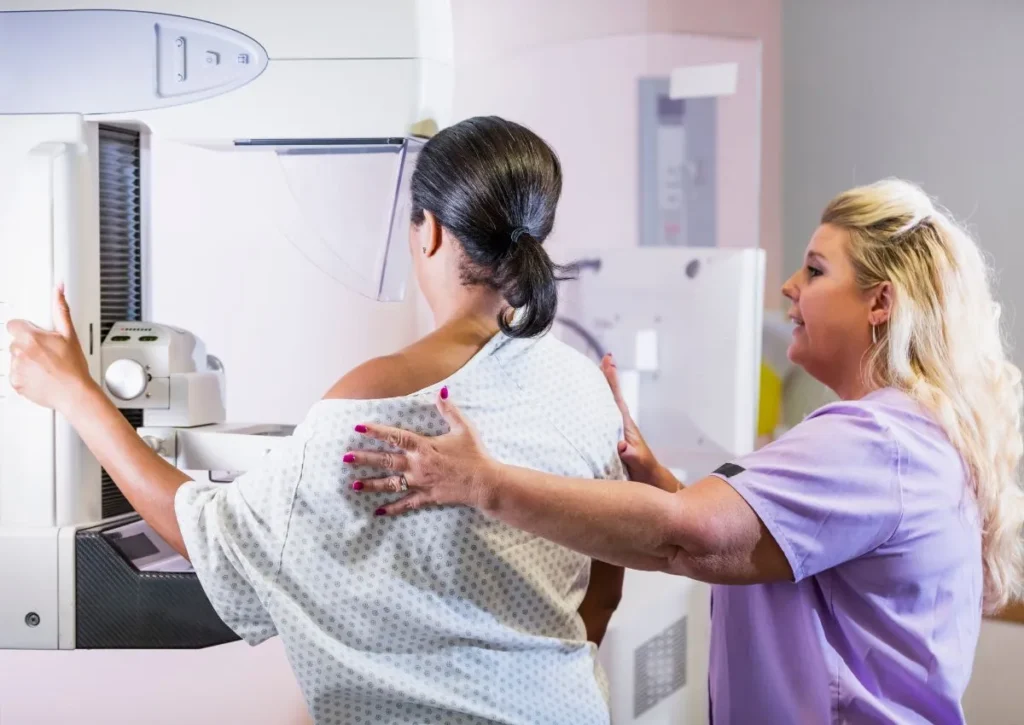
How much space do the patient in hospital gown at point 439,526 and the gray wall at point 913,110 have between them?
210cm

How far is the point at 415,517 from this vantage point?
1.00 metres

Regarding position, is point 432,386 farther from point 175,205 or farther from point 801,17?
point 801,17

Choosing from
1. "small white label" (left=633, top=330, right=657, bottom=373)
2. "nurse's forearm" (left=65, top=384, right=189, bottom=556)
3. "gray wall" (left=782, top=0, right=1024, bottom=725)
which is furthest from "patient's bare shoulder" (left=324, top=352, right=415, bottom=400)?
"gray wall" (left=782, top=0, right=1024, bottom=725)

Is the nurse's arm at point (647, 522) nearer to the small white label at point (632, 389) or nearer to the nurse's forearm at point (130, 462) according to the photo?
the nurse's forearm at point (130, 462)

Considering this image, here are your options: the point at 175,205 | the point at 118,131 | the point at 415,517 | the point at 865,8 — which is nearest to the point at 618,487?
the point at 415,517

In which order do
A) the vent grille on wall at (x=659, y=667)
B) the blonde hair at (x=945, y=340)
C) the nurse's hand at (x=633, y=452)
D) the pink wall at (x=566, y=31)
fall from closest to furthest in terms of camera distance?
the blonde hair at (x=945, y=340) → the nurse's hand at (x=633, y=452) → the vent grille on wall at (x=659, y=667) → the pink wall at (x=566, y=31)

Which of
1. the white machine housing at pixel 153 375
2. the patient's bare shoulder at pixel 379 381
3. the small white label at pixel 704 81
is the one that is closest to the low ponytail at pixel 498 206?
the patient's bare shoulder at pixel 379 381

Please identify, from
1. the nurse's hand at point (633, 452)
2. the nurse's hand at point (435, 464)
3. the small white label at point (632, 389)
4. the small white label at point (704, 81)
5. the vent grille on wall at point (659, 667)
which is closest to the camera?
the nurse's hand at point (435, 464)

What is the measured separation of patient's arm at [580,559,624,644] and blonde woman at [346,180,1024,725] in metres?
0.13

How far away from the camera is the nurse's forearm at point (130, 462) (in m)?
1.12

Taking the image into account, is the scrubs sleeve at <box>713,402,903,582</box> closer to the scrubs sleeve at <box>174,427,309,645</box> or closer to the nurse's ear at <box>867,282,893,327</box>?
the nurse's ear at <box>867,282,893,327</box>

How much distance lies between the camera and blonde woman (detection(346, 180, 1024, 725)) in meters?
1.05

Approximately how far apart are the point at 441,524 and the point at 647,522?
0.67ft

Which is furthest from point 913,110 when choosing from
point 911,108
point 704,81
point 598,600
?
point 598,600
